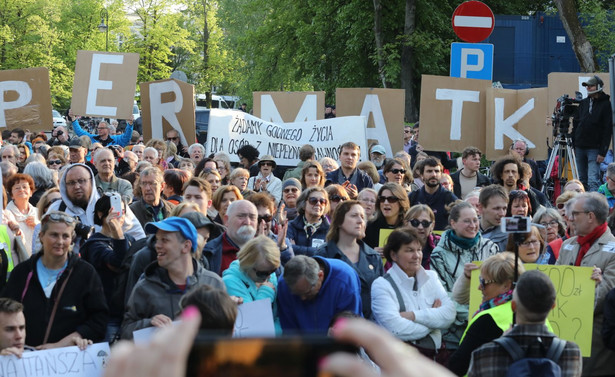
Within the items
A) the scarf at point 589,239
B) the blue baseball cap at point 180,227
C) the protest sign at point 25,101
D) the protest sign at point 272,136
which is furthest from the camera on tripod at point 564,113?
the blue baseball cap at point 180,227

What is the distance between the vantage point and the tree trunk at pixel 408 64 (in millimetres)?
30344

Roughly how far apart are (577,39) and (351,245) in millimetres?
17933

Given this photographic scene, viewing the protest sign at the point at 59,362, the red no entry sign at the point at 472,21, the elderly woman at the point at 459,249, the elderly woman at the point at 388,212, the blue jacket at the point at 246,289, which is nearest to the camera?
the protest sign at the point at 59,362

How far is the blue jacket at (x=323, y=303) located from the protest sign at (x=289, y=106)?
10.5 m

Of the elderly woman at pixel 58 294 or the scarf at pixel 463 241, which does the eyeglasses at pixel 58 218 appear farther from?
the scarf at pixel 463 241

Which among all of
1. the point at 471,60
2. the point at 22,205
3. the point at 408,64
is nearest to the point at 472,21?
the point at 471,60

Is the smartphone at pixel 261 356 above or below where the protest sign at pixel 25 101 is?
below

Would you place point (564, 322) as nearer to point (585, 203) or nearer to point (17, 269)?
point (585, 203)

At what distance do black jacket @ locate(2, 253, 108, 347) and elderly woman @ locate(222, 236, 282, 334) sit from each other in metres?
0.83

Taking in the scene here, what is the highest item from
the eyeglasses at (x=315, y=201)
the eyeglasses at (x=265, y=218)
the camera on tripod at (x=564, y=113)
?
the camera on tripod at (x=564, y=113)

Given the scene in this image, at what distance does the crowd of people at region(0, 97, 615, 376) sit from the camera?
523cm

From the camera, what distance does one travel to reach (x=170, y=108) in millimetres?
15906

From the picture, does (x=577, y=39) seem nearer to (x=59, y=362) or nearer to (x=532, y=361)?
(x=59, y=362)

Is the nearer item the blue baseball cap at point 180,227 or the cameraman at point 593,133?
the blue baseball cap at point 180,227
